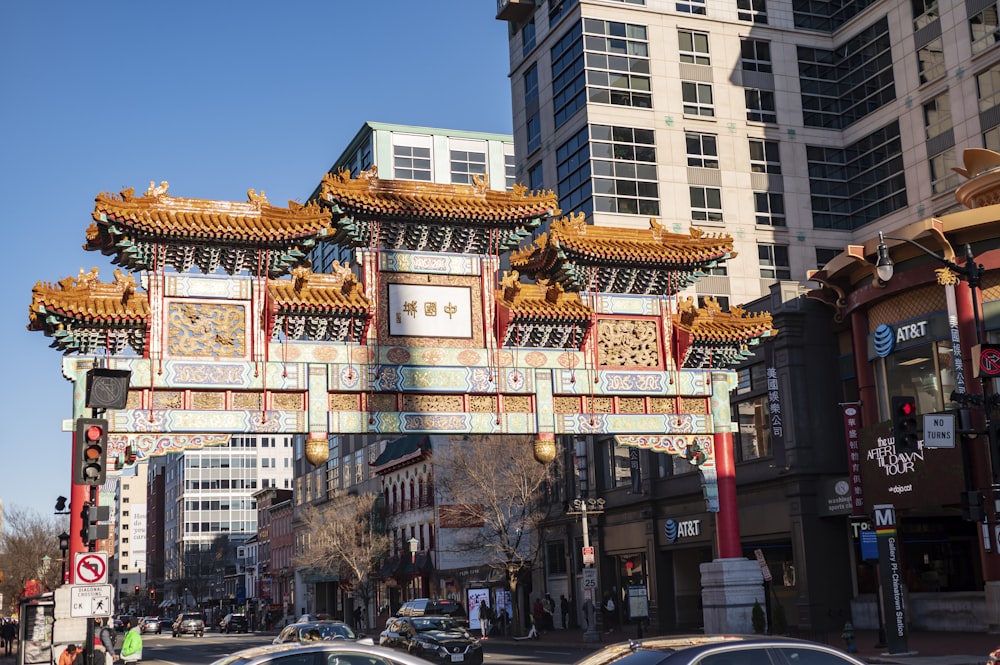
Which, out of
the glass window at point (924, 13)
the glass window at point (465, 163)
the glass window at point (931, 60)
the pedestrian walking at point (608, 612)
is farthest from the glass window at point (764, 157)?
the glass window at point (465, 163)

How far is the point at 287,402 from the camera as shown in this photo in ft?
84.6

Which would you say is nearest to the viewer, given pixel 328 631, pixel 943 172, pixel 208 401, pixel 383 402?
pixel 208 401

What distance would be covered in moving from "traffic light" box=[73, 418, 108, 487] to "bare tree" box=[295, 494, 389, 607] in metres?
55.2

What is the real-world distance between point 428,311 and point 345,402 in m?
3.09

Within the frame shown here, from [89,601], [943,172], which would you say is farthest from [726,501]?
[943,172]

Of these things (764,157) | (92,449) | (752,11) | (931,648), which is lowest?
(931,648)

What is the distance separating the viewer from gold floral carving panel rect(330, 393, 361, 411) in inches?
1032

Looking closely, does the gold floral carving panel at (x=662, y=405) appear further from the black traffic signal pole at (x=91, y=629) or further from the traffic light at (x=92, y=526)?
the traffic light at (x=92, y=526)

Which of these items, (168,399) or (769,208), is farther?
(769,208)

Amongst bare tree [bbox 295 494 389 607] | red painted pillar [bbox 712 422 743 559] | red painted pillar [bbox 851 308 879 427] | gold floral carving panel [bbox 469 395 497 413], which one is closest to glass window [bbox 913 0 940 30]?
red painted pillar [bbox 851 308 879 427]

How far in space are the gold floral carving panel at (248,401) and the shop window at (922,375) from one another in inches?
842

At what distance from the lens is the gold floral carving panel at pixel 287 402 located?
25.7 metres

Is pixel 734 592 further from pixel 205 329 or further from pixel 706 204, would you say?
pixel 706 204

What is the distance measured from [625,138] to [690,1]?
33.0ft
